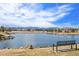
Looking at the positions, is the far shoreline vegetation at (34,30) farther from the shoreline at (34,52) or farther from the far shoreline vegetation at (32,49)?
the shoreline at (34,52)

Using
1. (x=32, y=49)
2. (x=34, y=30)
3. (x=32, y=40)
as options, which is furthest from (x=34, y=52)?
(x=34, y=30)

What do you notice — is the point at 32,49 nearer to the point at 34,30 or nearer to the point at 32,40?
the point at 32,40

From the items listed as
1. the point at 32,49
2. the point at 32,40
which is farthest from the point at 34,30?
the point at 32,49

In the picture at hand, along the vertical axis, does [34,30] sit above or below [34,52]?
above

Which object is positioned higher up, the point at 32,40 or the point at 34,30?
the point at 34,30

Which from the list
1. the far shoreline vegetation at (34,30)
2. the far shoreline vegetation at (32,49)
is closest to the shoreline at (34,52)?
the far shoreline vegetation at (32,49)

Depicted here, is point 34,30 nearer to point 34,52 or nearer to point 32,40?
point 32,40

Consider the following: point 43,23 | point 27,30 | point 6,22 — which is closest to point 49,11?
point 43,23

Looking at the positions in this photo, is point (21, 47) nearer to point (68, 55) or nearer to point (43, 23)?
point (43, 23)

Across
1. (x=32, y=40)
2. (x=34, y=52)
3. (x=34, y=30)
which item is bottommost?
(x=34, y=52)
